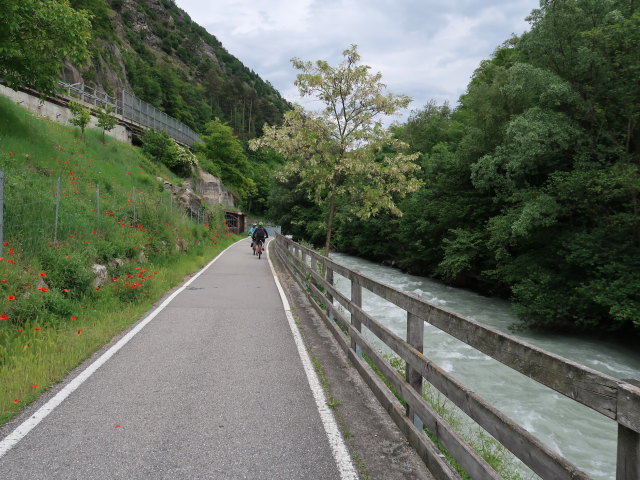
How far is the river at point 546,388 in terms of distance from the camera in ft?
20.4

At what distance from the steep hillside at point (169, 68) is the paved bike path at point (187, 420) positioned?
18.7m

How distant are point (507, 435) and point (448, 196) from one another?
2460cm

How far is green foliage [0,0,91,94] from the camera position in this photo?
1244 cm

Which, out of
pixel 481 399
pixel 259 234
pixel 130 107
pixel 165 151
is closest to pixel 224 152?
pixel 130 107

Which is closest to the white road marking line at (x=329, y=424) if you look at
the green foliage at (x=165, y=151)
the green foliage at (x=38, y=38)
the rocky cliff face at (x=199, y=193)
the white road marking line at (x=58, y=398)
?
the white road marking line at (x=58, y=398)

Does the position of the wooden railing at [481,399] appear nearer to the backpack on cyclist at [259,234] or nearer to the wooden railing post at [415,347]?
the wooden railing post at [415,347]

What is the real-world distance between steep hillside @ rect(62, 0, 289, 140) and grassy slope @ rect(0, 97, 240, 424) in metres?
8.20

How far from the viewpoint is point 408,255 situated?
96.5 ft

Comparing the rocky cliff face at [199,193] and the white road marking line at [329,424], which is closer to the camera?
the white road marking line at [329,424]

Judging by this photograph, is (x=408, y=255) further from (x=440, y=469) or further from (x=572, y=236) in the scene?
(x=440, y=469)

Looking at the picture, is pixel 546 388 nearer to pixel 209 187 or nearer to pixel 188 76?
pixel 209 187

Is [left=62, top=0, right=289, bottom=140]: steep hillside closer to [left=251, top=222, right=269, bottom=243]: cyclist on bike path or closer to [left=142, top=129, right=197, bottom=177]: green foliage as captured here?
[left=142, top=129, right=197, bottom=177]: green foliage

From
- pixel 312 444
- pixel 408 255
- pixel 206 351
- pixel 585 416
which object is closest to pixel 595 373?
pixel 312 444

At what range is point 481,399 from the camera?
2383 millimetres
